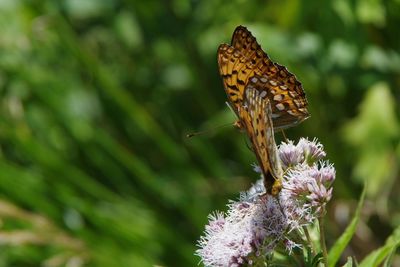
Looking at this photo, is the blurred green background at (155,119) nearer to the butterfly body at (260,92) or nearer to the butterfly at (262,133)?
the butterfly body at (260,92)

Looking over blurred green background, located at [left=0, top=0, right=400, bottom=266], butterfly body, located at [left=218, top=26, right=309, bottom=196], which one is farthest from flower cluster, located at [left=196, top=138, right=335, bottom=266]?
blurred green background, located at [left=0, top=0, right=400, bottom=266]

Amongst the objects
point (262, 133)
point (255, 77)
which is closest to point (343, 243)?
point (262, 133)

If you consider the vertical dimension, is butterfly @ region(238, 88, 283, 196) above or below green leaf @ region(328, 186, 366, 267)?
above

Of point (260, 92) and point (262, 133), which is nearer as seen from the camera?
point (262, 133)

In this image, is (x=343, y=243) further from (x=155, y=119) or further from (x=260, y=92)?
(x=155, y=119)

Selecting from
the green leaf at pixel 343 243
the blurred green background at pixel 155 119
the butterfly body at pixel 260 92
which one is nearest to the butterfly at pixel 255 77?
the butterfly body at pixel 260 92

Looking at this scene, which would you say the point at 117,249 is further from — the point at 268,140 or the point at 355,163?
the point at 268,140

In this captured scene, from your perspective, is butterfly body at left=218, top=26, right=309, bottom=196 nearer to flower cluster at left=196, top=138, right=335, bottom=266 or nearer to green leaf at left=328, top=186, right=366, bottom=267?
flower cluster at left=196, top=138, right=335, bottom=266
